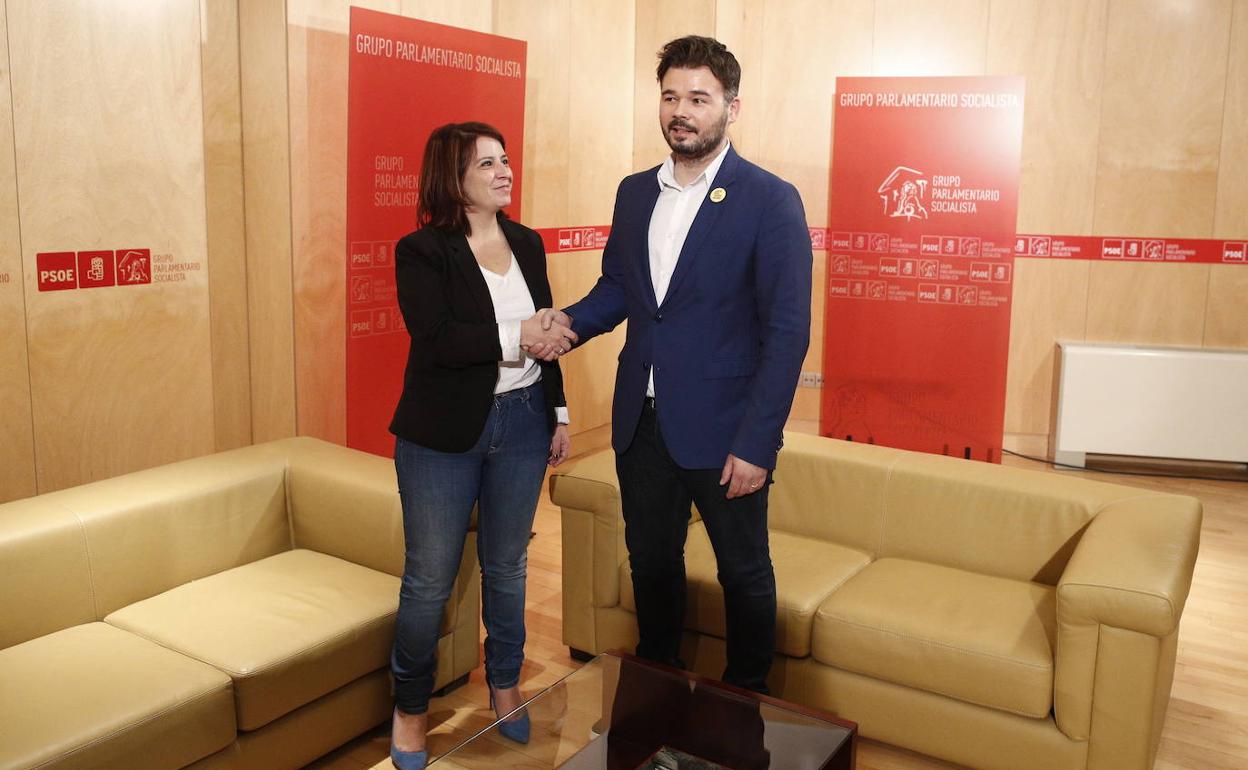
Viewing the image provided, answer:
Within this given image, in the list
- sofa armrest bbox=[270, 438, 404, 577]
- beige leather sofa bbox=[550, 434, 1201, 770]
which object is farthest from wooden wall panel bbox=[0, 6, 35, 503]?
beige leather sofa bbox=[550, 434, 1201, 770]

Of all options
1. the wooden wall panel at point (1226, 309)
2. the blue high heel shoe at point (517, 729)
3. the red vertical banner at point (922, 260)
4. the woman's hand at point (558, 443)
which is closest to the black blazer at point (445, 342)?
the woman's hand at point (558, 443)

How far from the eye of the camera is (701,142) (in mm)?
2393

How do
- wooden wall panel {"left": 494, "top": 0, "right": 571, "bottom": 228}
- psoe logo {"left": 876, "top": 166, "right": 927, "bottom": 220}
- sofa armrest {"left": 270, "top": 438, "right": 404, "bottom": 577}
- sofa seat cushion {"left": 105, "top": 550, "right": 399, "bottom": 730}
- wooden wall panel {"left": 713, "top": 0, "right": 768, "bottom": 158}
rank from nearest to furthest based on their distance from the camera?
sofa seat cushion {"left": 105, "top": 550, "right": 399, "bottom": 730}, sofa armrest {"left": 270, "top": 438, "right": 404, "bottom": 577}, wooden wall panel {"left": 494, "top": 0, "right": 571, "bottom": 228}, psoe logo {"left": 876, "top": 166, "right": 927, "bottom": 220}, wooden wall panel {"left": 713, "top": 0, "right": 768, "bottom": 158}

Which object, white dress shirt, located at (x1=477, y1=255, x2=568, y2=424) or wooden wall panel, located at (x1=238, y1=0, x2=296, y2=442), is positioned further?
wooden wall panel, located at (x1=238, y1=0, x2=296, y2=442)

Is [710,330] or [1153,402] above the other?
[710,330]

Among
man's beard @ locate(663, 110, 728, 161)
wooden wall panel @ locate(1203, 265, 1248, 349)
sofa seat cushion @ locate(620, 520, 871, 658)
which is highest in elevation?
man's beard @ locate(663, 110, 728, 161)

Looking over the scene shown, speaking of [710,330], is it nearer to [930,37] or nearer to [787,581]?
[787,581]

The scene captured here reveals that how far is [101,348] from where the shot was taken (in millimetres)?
3523

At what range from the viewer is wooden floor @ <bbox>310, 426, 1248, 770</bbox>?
2846mm

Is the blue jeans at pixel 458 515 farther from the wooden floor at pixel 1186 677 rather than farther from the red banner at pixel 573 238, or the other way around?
the red banner at pixel 573 238

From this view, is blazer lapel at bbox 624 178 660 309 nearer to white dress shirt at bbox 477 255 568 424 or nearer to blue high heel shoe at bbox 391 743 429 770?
white dress shirt at bbox 477 255 568 424

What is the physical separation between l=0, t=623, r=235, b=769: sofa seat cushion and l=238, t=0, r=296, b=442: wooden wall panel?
1.63 meters

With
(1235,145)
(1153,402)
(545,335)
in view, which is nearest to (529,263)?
(545,335)

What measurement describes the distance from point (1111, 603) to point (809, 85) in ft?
14.8
